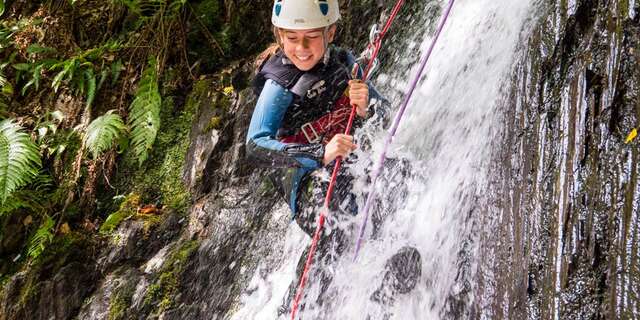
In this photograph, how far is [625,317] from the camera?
1.91 metres

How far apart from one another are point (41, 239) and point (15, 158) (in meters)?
0.68

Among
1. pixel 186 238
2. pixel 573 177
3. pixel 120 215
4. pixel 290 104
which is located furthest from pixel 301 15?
pixel 120 215

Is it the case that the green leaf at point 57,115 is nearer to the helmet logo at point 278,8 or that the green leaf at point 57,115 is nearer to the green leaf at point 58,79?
the green leaf at point 58,79

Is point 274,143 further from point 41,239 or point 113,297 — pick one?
point 41,239

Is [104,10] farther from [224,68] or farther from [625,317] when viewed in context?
[625,317]

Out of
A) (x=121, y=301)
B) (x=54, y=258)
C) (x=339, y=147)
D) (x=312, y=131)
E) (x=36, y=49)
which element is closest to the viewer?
(x=339, y=147)

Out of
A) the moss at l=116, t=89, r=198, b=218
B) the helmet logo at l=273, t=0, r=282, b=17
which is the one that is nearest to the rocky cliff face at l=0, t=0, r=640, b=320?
the moss at l=116, t=89, r=198, b=218

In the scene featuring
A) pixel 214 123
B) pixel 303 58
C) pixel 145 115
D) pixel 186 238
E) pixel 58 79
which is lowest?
pixel 186 238

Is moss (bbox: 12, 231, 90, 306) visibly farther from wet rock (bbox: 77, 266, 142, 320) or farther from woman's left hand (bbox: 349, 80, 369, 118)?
woman's left hand (bbox: 349, 80, 369, 118)

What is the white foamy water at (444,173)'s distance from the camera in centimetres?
280

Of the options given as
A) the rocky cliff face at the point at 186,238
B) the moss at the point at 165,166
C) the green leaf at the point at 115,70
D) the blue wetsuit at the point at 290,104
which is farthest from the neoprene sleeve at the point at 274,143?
the green leaf at the point at 115,70

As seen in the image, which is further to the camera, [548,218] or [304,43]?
[304,43]

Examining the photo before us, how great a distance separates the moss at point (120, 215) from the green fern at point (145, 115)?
0.34 m

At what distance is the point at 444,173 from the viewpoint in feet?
10.3
